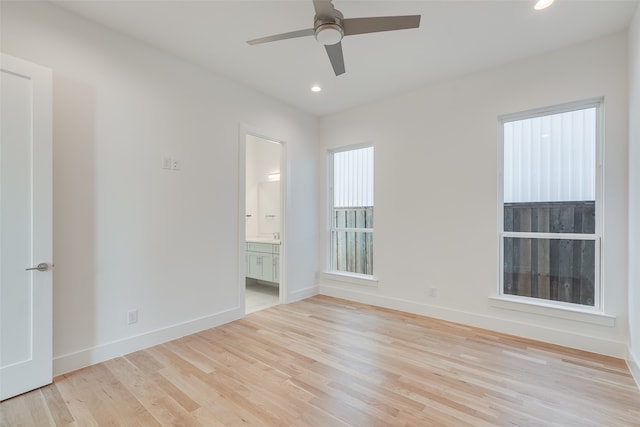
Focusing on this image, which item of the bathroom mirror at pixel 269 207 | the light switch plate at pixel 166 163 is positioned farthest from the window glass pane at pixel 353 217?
the light switch plate at pixel 166 163

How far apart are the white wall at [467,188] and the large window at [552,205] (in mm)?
145

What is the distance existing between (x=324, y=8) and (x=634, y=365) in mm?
3459

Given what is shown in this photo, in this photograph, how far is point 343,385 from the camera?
7.24 ft

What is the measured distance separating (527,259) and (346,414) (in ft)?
8.53

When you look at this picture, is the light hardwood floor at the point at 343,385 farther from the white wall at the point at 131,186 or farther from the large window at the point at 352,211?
the large window at the point at 352,211

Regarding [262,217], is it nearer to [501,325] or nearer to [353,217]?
[353,217]

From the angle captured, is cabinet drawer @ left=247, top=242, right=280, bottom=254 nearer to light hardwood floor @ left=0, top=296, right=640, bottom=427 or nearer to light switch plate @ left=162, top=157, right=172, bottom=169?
light hardwood floor @ left=0, top=296, right=640, bottom=427

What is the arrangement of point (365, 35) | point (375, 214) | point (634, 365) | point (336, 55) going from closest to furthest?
point (336, 55), point (634, 365), point (365, 35), point (375, 214)

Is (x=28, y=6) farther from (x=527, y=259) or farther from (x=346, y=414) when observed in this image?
(x=527, y=259)

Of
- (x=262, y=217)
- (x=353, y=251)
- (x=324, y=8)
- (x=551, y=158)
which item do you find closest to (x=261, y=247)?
(x=262, y=217)

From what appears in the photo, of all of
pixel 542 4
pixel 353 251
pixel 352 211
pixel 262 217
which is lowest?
pixel 353 251

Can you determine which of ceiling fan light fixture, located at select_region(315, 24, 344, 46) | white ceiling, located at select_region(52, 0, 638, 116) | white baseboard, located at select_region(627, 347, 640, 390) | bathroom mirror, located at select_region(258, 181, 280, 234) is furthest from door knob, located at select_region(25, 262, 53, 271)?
white baseboard, located at select_region(627, 347, 640, 390)

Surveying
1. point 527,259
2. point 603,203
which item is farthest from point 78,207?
point 603,203

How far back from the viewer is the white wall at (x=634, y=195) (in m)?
2.28
